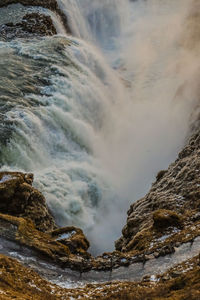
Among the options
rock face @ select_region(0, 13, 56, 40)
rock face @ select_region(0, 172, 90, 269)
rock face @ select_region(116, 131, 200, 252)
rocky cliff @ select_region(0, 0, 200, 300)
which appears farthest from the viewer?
rock face @ select_region(0, 13, 56, 40)

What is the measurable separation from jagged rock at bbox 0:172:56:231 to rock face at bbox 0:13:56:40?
19.7 metres

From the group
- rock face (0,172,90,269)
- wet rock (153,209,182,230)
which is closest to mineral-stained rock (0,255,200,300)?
rock face (0,172,90,269)

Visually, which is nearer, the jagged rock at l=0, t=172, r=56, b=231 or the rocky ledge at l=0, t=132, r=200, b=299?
the rocky ledge at l=0, t=132, r=200, b=299

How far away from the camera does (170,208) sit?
11.1 meters

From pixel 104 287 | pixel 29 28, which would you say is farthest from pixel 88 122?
pixel 104 287

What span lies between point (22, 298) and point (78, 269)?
284 cm

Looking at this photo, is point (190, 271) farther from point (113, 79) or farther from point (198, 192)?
point (113, 79)

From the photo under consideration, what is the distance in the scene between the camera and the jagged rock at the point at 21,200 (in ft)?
35.7

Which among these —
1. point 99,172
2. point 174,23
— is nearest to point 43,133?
point 99,172

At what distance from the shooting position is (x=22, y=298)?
6.02 metres

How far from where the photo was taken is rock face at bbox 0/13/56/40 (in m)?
28.7

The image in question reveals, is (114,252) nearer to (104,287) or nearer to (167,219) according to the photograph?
(167,219)

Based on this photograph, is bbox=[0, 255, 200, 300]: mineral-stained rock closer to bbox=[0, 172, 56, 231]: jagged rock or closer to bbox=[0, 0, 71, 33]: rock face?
bbox=[0, 172, 56, 231]: jagged rock

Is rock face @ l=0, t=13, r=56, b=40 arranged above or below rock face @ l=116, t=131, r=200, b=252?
above
